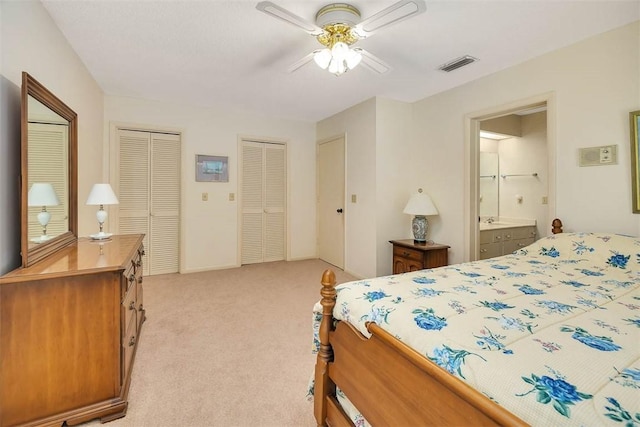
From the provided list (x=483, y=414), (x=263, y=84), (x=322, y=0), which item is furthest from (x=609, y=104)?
(x=263, y=84)

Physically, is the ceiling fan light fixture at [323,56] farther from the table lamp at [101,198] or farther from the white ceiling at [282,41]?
the table lamp at [101,198]

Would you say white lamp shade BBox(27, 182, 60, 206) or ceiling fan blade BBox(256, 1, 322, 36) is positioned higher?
ceiling fan blade BBox(256, 1, 322, 36)

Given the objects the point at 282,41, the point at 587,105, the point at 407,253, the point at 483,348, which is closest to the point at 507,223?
the point at 407,253

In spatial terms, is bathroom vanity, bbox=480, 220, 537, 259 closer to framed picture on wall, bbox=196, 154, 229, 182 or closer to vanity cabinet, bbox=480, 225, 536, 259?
vanity cabinet, bbox=480, 225, 536, 259

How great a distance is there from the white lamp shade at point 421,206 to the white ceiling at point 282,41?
1254 mm

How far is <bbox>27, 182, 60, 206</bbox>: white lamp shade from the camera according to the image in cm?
158

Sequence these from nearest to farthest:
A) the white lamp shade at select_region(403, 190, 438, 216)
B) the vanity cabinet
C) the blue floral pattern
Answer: the blue floral pattern, the white lamp shade at select_region(403, 190, 438, 216), the vanity cabinet

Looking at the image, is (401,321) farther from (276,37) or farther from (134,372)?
(276,37)

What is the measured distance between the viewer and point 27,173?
1.48 m

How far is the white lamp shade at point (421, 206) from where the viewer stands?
3.39 m

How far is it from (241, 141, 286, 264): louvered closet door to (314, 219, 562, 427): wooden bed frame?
11.4 ft

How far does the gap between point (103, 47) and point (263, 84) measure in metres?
1.45

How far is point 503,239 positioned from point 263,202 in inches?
136

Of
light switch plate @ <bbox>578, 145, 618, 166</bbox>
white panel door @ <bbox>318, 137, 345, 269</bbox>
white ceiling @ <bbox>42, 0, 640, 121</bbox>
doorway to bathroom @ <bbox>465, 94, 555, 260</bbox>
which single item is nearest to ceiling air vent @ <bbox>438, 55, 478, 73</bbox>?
white ceiling @ <bbox>42, 0, 640, 121</bbox>
